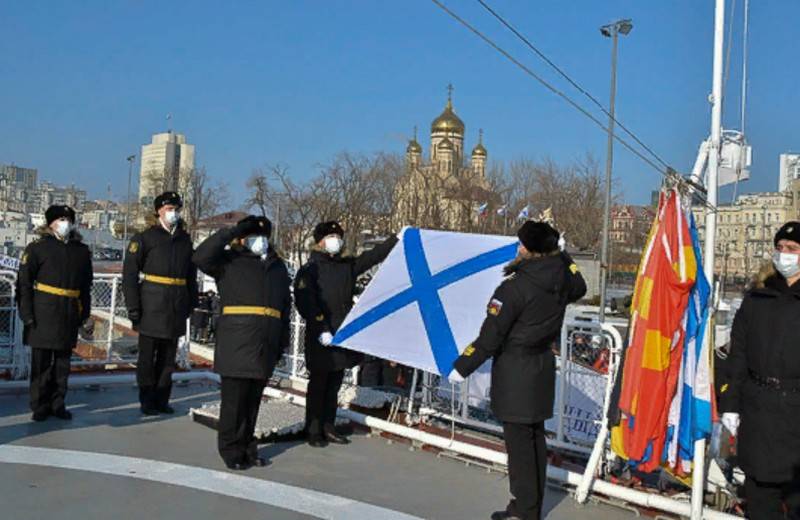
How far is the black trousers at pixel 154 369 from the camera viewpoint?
719 cm

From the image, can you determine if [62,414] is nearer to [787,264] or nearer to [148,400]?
[148,400]

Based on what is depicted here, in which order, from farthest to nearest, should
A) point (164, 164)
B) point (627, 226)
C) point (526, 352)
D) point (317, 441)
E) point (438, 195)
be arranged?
point (164, 164), point (627, 226), point (438, 195), point (317, 441), point (526, 352)

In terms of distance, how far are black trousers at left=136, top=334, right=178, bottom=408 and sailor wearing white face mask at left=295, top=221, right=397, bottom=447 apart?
5.08ft

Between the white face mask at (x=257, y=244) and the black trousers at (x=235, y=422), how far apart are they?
3.13ft

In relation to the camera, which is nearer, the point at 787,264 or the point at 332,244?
the point at 787,264

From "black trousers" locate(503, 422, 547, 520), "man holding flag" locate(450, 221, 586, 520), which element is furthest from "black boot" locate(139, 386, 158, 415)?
"black trousers" locate(503, 422, 547, 520)

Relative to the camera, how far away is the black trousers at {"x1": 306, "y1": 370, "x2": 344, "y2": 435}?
657cm

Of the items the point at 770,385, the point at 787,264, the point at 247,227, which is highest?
the point at 247,227

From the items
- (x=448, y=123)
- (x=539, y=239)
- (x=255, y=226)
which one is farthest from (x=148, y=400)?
(x=448, y=123)

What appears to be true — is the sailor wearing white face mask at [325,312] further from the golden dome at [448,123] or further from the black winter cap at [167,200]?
the golden dome at [448,123]

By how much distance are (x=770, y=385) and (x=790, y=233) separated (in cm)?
84

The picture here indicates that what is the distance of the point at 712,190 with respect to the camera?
7.10 meters

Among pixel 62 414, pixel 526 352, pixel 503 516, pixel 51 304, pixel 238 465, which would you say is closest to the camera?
pixel 526 352

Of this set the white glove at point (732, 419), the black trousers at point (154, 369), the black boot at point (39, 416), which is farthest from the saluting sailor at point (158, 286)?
the white glove at point (732, 419)
